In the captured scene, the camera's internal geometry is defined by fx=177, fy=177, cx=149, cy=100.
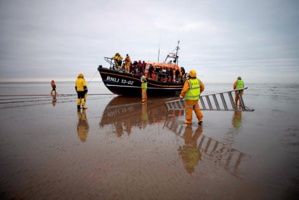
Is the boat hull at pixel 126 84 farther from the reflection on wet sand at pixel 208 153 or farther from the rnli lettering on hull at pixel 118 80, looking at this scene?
the reflection on wet sand at pixel 208 153

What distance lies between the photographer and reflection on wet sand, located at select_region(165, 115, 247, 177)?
2580 mm

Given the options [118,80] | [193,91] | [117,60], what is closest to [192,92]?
[193,91]

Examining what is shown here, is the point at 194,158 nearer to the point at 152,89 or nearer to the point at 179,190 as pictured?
the point at 179,190

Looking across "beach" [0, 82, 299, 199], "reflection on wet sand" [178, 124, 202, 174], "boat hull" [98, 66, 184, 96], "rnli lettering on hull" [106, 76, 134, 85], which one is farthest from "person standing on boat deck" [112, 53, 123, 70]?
"reflection on wet sand" [178, 124, 202, 174]

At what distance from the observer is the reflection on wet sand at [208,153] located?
8.46 feet

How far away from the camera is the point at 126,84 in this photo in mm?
13258

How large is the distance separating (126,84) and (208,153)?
425 inches

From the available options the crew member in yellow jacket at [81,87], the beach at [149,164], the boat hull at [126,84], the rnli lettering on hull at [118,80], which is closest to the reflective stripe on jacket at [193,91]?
the beach at [149,164]

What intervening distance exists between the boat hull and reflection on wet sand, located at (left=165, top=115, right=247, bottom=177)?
960 centimetres

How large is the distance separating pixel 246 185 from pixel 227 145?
1354mm

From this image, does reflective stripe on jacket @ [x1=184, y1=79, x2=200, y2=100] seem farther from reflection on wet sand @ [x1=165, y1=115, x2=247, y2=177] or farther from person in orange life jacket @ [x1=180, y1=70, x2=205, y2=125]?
reflection on wet sand @ [x1=165, y1=115, x2=247, y2=177]

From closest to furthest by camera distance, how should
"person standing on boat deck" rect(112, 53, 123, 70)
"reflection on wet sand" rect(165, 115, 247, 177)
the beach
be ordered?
1. the beach
2. "reflection on wet sand" rect(165, 115, 247, 177)
3. "person standing on boat deck" rect(112, 53, 123, 70)

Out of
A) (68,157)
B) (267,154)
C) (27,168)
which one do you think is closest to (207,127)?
(267,154)

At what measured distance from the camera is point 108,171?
2404mm
